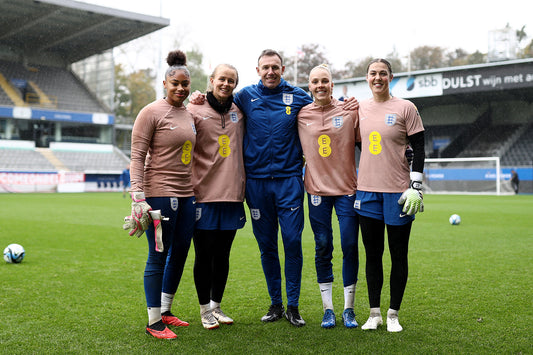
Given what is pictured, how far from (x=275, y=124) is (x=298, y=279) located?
1322 millimetres

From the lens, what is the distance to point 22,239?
9.02 meters

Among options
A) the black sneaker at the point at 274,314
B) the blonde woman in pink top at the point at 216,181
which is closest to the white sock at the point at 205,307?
the blonde woman in pink top at the point at 216,181

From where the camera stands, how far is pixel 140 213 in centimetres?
359

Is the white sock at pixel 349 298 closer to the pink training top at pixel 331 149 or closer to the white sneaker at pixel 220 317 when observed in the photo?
the pink training top at pixel 331 149

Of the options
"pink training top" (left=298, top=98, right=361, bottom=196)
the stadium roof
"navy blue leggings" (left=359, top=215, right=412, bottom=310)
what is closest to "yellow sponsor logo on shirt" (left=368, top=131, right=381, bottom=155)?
"pink training top" (left=298, top=98, right=361, bottom=196)

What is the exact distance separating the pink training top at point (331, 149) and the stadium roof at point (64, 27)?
28.4m

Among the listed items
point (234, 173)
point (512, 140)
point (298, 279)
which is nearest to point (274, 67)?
point (234, 173)

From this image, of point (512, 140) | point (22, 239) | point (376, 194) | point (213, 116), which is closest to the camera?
point (376, 194)

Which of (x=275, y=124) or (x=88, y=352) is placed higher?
(x=275, y=124)

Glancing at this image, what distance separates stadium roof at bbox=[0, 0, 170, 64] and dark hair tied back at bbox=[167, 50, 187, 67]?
91.4 ft

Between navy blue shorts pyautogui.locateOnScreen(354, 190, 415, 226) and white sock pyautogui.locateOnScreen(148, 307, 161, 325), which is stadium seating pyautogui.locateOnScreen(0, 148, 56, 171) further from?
navy blue shorts pyautogui.locateOnScreen(354, 190, 415, 226)

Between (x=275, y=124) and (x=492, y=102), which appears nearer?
(x=275, y=124)

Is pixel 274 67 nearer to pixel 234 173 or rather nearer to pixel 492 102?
pixel 234 173

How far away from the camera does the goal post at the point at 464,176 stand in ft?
90.7
